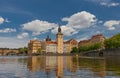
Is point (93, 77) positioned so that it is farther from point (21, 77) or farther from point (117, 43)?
point (117, 43)

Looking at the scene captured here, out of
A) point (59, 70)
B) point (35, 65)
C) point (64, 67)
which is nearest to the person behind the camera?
point (59, 70)

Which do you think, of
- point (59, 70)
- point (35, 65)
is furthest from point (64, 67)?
point (35, 65)

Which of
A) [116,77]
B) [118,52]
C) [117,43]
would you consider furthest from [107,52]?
[116,77]

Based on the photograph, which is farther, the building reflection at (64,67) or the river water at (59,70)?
the building reflection at (64,67)

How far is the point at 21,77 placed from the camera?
23.7 m

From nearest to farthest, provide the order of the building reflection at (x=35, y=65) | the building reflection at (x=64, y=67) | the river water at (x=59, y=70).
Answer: the river water at (x=59, y=70) → the building reflection at (x=64, y=67) → the building reflection at (x=35, y=65)

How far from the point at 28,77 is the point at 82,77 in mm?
4375

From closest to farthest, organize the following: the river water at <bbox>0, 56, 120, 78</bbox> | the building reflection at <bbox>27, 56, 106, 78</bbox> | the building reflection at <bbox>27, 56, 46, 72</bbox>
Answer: the river water at <bbox>0, 56, 120, 78</bbox>
the building reflection at <bbox>27, 56, 106, 78</bbox>
the building reflection at <bbox>27, 56, 46, 72</bbox>

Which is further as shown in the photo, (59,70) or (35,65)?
(35,65)

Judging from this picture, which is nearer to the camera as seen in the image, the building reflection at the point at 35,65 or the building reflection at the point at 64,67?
the building reflection at the point at 64,67

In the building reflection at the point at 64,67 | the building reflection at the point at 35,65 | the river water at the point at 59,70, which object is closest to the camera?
the river water at the point at 59,70

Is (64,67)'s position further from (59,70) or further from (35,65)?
(35,65)

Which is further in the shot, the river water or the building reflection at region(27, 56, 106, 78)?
the building reflection at region(27, 56, 106, 78)

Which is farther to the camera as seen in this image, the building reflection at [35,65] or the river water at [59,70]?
the building reflection at [35,65]
